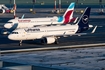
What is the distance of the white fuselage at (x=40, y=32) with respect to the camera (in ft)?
288

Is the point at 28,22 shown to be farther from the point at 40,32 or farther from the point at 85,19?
the point at 40,32

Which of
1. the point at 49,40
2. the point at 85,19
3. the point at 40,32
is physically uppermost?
the point at 85,19

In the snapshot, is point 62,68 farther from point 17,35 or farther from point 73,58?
point 17,35

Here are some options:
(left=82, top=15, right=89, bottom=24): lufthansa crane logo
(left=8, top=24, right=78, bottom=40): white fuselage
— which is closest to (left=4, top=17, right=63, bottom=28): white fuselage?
(left=82, top=15, right=89, bottom=24): lufthansa crane logo

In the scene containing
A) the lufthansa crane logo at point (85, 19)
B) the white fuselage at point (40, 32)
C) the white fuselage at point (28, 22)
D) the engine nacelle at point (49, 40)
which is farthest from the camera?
the white fuselage at point (28, 22)

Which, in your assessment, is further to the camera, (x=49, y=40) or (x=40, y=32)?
(x=40, y=32)

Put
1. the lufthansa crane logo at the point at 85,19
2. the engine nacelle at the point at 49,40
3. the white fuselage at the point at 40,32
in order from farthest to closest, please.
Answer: the lufthansa crane logo at the point at 85,19 < the engine nacelle at the point at 49,40 < the white fuselage at the point at 40,32

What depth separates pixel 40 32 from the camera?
296 feet

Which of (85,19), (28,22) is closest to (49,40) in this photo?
(85,19)

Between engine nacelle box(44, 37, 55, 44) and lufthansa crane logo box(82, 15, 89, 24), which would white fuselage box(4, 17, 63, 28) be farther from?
engine nacelle box(44, 37, 55, 44)

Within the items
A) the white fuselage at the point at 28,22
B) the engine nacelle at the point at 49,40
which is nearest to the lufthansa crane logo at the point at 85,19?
the engine nacelle at the point at 49,40

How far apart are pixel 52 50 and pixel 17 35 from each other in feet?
47.7

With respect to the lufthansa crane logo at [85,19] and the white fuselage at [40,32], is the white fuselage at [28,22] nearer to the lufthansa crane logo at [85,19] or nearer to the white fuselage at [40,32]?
the lufthansa crane logo at [85,19]

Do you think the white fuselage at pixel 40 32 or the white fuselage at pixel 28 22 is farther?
the white fuselage at pixel 28 22
